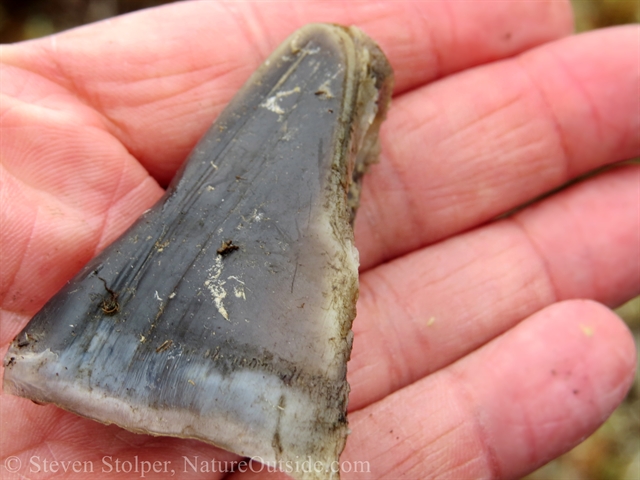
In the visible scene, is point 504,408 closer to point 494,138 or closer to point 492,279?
point 492,279

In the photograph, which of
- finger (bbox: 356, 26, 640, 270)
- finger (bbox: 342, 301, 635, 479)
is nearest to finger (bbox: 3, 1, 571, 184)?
finger (bbox: 356, 26, 640, 270)

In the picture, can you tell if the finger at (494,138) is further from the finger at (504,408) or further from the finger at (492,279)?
the finger at (504,408)

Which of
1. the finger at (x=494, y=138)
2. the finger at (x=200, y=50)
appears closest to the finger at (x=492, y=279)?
the finger at (x=494, y=138)

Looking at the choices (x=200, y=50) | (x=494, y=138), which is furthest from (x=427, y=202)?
(x=200, y=50)

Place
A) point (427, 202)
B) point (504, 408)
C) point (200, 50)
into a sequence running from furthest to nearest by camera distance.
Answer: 1. point (427, 202)
2. point (200, 50)
3. point (504, 408)

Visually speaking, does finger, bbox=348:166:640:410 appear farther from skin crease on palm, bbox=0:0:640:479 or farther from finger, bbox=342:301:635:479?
finger, bbox=342:301:635:479

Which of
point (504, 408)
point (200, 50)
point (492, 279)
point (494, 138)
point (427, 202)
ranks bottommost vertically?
point (504, 408)
